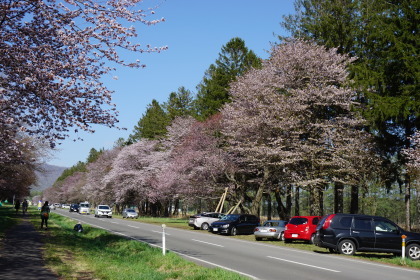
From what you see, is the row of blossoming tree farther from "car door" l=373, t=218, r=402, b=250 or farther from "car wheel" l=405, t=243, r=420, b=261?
"car wheel" l=405, t=243, r=420, b=261

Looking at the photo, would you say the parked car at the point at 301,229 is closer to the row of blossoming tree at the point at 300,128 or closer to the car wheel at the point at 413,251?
the row of blossoming tree at the point at 300,128

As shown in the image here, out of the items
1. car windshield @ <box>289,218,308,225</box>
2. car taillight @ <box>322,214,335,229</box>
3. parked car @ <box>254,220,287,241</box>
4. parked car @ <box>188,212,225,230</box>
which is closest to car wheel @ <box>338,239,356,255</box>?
car taillight @ <box>322,214,335,229</box>

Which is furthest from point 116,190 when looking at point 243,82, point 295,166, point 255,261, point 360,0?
point 255,261

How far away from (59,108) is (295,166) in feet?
76.8

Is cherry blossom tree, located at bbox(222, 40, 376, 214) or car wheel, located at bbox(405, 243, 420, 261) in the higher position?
cherry blossom tree, located at bbox(222, 40, 376, 214)

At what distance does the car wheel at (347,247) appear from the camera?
17.7 meters

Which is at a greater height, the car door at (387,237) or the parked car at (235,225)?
the car door at (387,237)

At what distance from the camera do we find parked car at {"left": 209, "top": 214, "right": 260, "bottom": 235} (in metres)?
28.4

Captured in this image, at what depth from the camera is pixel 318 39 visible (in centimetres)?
3341

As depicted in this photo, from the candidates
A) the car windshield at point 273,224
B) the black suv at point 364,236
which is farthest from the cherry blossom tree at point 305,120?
the black suv at point 364,236

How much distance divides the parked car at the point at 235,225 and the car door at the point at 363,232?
38.7 ft

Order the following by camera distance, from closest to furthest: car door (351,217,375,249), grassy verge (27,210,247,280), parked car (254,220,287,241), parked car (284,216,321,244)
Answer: grassy verge (27,210,247,280)
car door (351,217,375,249)
parked car (284,216,321,244)
parked car (254,220,287,241)

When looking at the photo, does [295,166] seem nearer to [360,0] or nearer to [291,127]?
[291,127]

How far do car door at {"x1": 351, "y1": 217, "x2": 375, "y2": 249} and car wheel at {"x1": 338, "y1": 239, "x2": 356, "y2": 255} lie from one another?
32cm
